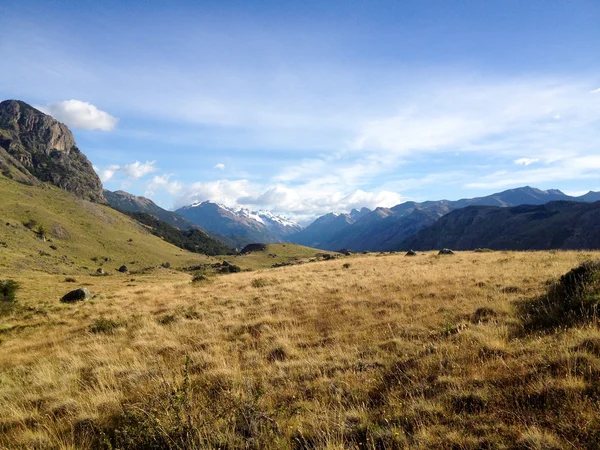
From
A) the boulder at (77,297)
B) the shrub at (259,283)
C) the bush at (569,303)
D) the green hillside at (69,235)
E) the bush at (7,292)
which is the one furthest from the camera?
the green hillside at (69,235)

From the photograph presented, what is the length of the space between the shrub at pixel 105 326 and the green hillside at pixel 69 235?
237 ft

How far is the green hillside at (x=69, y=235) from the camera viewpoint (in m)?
92.9

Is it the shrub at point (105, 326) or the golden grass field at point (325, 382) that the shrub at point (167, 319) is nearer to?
the golden grass field at point (325, 382)

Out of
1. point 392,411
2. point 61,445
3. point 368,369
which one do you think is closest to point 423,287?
point 368,369

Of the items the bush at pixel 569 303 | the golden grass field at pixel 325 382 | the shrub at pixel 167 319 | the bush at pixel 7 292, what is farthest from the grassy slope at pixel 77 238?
the bush at pixel 569 303

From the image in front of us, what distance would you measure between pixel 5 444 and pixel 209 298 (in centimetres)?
1228

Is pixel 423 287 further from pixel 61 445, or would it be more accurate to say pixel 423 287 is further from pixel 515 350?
pixel 61 445

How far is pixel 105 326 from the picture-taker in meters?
12.6

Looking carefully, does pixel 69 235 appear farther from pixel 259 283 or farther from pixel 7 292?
pixel 259 283

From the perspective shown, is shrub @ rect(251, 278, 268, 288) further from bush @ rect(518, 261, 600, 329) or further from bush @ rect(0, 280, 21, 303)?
bush @ rect(0, 280, 21, 303)

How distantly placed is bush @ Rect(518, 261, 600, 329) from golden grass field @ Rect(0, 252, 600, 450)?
0.45m

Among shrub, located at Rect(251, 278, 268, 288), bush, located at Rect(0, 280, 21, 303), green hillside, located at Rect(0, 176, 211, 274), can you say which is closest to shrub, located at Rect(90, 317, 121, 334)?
shrub, located at Rect(251, 278, 268, 288)

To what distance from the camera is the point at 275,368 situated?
691 cm

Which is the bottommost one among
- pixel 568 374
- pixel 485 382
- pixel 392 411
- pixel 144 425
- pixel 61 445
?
pixel 61 445
